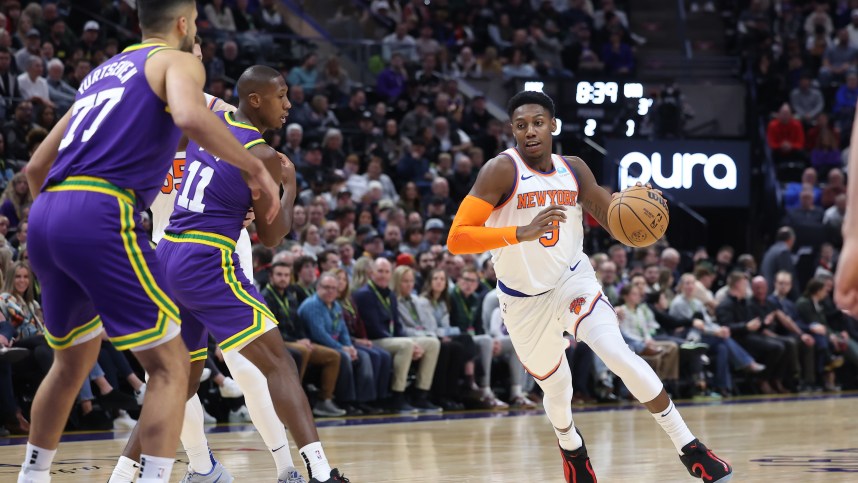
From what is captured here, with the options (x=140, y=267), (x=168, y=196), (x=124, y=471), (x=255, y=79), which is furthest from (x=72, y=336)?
(x=168, y=196)

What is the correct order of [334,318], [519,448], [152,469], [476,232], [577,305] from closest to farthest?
[152,469], [476,232], [577,305], [519,448], [334,318]

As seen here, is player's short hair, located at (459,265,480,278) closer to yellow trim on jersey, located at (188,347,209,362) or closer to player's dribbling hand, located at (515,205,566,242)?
player's dribbling hand, located at (515,205,566,242)

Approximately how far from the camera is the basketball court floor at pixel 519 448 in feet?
22.9

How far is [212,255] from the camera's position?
5645 mm

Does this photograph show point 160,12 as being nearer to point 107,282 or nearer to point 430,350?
point 107,282

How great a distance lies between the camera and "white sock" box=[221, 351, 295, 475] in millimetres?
5688

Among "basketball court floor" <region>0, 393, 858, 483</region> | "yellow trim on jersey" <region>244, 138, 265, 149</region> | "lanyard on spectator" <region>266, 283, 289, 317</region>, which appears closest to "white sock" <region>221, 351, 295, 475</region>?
"yellow trim on jersey" <region>244, 138, 265, 149</region>

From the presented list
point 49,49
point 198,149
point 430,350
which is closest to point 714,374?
point 430,350

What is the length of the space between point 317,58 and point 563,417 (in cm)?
1229

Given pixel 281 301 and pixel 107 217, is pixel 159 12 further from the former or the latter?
pixel 281 301

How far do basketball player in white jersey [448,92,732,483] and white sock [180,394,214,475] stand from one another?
1510 mm

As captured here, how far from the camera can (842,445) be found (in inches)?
339

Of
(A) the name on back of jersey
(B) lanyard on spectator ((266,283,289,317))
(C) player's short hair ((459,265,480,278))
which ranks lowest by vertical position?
(B) lanyard on spectator ((266,283,289,317))

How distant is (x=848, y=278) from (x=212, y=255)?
11.5 feet
